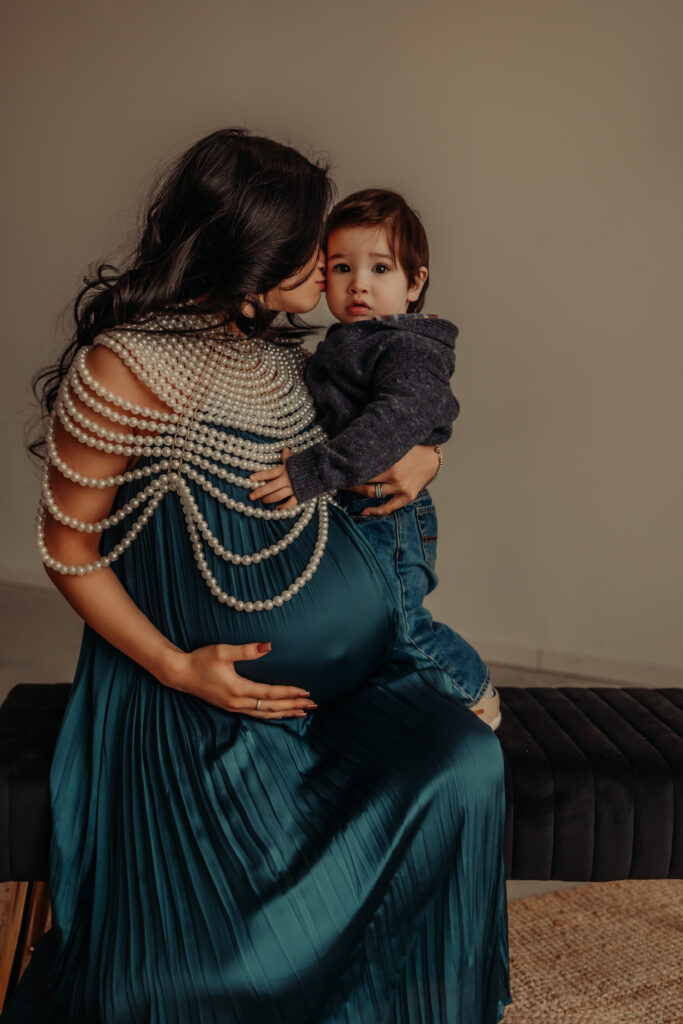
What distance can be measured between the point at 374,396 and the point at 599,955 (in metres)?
1.21

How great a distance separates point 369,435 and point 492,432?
199 cm

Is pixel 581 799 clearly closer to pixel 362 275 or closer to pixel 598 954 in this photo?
pixel 598 954

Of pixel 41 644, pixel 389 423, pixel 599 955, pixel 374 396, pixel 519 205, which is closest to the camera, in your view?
pixel 389 423

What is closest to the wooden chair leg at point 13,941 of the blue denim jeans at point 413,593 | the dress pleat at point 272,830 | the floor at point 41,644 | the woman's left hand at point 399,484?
the dress pleat at point 272,830

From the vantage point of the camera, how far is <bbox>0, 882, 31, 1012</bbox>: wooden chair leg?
4.53 feet

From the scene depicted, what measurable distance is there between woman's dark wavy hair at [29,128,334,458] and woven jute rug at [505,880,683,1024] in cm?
132

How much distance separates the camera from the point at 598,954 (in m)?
1.78

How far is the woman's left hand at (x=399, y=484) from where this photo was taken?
1.50 m

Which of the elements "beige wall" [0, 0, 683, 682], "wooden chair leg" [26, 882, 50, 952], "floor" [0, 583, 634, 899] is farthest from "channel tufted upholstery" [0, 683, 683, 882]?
"beige wall" [0, 0, 683, 682]

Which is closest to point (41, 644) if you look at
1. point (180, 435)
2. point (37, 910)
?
point (37, 910)

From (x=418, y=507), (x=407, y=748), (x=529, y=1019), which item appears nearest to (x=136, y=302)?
(x=418, y=507)

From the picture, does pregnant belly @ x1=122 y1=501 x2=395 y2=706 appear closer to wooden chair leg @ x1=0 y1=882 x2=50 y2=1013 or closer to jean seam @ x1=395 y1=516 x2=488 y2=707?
jean seam @ x1=395 y1=516 x2=488 y2=707

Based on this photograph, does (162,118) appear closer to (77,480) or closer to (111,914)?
(77,480)

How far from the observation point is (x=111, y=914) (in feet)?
3.67
